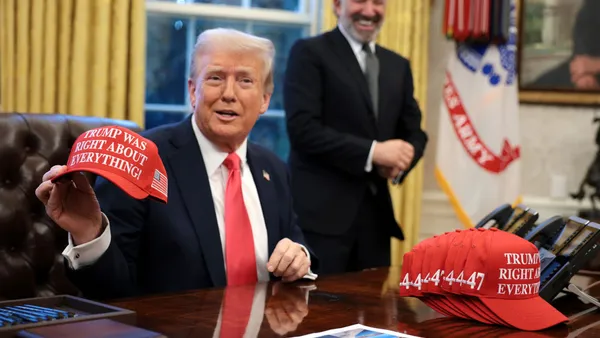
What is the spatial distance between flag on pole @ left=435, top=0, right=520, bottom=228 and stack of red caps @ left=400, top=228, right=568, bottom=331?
9.95 ft

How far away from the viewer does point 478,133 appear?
4.39 m

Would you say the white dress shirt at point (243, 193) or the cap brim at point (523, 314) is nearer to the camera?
the cap brim at point (523, 314)

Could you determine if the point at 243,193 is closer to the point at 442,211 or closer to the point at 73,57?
the point at 73,57

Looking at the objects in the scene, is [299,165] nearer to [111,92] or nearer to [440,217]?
[111,92]

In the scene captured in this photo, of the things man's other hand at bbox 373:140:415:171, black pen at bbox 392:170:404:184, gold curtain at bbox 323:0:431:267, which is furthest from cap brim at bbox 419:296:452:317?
gold curtain at bbox 323:0:431:267

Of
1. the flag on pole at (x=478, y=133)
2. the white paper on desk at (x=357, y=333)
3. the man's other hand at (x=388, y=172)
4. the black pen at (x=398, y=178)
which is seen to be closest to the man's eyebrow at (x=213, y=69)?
the white paper on desk at (x=357, y=333)

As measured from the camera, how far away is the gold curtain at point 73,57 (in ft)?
11.5

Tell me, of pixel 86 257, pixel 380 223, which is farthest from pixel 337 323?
pixel 380 223

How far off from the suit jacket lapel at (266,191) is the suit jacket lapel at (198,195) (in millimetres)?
191

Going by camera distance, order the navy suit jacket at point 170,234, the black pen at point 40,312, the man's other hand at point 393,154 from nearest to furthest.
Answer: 1. the black pen at point 40,312
2. the navy suit jacket at point 170,234
3. the man's other hand at point 393,154

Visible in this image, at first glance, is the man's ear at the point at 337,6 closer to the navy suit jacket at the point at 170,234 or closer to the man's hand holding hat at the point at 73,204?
the navy suit jacket at the point at 170,234

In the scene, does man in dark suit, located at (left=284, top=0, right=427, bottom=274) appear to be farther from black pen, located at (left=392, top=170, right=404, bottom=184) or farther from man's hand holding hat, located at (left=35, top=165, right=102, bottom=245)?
man's hand holding hat, located at (left=35, top=165, right=102, bottom=245)

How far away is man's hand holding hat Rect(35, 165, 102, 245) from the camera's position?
1.37 meters

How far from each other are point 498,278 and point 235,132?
0.90 meters
